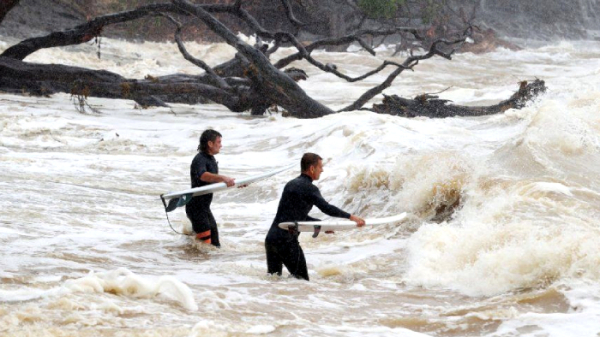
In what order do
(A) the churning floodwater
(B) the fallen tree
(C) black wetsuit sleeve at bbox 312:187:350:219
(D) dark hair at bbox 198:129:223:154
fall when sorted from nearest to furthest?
(A) the churning floodwater
(C) black wetsuit sleeve at bbox 312:187:350:219
(D) dark hair at bbox 198:129:223:154
(B) the fallen tree

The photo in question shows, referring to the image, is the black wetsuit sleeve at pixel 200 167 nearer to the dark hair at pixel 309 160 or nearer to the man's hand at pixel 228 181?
the man's hand at pixel 228 181

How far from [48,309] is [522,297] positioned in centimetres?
287

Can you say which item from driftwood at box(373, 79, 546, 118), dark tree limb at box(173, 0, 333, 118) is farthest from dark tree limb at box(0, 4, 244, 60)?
driftwood at box(373, 79, 546, 118)

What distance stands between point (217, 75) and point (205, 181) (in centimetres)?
1101

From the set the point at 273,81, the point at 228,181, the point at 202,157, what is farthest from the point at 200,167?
the point at 273,81

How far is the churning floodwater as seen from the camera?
16.8 ft

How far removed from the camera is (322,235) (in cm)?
905

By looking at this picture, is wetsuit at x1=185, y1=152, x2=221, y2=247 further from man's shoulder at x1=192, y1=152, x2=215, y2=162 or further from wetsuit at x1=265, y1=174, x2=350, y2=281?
wetsuit at x1=265, y1=174, x2=350, y2=281

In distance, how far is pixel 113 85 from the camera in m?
18.2

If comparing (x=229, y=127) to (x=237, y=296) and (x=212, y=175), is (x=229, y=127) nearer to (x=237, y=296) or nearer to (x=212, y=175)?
(x=212, y=175)

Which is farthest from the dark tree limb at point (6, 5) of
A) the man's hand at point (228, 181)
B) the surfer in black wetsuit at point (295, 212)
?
the surfer in black wetsuit at point (295, 212)

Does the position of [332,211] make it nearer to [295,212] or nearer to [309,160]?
[295,212]

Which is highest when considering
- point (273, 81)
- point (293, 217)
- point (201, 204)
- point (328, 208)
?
point (273, 81)

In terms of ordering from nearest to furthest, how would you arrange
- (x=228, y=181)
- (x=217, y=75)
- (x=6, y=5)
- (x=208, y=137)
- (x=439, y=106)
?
(x=228, y=181)
(x=208, y=137)
(x=439, y=106)
(x=6, y=5)
(x=217, y=75)
